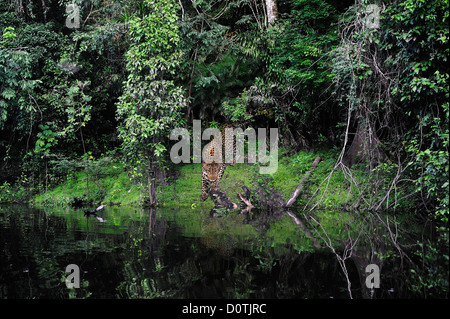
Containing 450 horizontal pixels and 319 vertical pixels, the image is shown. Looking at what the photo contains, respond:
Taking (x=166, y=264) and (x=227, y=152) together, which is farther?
(x=227, y=152)

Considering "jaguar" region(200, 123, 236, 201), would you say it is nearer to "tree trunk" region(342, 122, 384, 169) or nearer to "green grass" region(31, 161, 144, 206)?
"green grass" region(31, 161, 144, 206)

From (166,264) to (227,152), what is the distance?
9.11 m

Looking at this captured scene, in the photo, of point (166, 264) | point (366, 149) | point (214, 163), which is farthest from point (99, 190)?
point (166, 264)

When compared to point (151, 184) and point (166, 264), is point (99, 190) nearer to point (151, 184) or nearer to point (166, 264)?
point (151, 184)

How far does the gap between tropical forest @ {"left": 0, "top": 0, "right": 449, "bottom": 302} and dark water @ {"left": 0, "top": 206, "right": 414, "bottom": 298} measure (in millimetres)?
37

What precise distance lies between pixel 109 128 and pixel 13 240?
1040 cm

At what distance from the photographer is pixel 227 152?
575 inches

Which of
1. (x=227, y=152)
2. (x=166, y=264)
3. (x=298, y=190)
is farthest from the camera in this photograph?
(x=227, y=152)

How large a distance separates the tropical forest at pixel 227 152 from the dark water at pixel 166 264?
4 centimetres

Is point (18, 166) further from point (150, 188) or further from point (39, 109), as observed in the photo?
point (150, 188)

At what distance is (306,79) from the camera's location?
1223cm

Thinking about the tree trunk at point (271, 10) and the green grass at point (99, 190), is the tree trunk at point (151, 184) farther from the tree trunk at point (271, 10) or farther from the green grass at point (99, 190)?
the tree trunk at point (271, 10)
